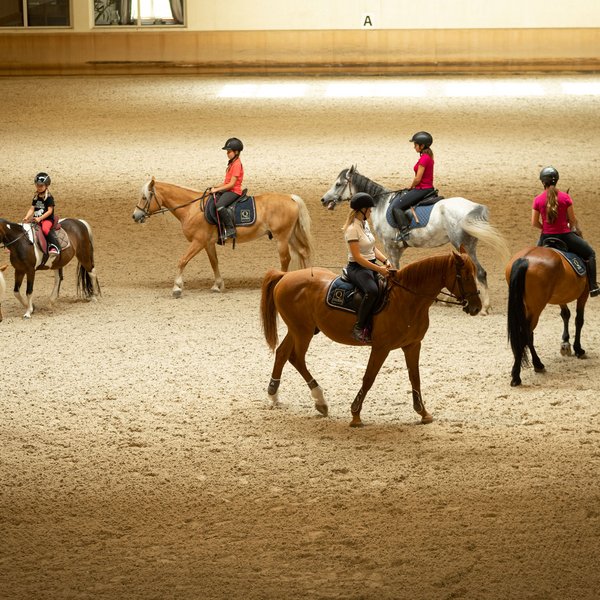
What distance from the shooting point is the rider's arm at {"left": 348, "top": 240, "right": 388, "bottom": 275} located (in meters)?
8.29

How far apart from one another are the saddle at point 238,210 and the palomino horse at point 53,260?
1492mm

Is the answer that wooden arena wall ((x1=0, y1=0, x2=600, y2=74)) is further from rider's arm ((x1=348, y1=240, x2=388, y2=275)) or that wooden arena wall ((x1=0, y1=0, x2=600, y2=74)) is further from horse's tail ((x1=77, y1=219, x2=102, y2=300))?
rider's arm ((x1=348, y1=240, x2=388, y2=275))

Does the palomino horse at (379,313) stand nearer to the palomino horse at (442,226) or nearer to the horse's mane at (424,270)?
the horse's mane at (424,270)

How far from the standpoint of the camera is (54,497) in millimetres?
7316

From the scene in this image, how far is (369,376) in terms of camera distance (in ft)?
27.7

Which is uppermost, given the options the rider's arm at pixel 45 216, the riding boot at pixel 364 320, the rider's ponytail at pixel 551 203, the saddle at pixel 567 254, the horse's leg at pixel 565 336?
the rider's ponytail at pixel 551 203

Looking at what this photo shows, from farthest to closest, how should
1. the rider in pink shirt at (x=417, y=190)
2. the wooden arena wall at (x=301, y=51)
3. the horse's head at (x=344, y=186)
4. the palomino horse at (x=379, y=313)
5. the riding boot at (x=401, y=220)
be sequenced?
1. the wooden arena wall at (x=301, y=51)
2. the horse's head at (x=344, y=186)
3. the riding boot at (x=401, y=220)
4. the rider in pink shirt at (x=417, y=190)
5. the palomino horse at (x=379, y=313)

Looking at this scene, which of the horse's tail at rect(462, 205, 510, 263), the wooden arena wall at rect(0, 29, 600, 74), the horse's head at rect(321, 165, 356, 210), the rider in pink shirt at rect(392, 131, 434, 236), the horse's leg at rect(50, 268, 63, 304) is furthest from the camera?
the wooden arena wall at rect(0, 29, 600, 74)

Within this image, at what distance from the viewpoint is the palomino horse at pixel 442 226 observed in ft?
38.8

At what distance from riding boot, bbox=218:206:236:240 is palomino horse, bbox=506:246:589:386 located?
14.3 ft

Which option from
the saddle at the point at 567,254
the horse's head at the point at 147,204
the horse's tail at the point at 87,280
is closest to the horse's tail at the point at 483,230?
the saddle at the point at 567,254

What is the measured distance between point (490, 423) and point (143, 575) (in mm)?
3494

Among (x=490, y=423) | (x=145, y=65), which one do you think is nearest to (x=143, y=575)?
(x=490, y=423)

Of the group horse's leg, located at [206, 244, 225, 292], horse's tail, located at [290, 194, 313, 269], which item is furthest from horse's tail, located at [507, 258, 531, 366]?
horse's leg, located at [206, 244, 225, 292]
